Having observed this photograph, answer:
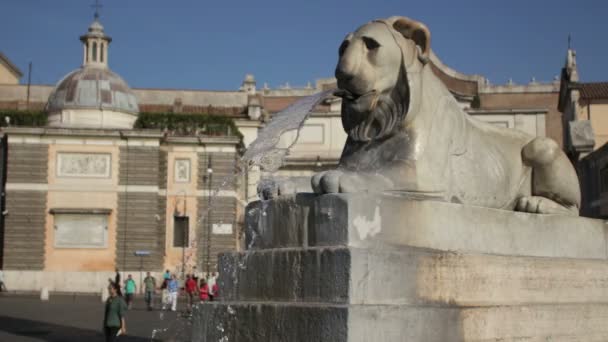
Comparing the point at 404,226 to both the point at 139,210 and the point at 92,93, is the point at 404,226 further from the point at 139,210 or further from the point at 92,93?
the point at 92,93

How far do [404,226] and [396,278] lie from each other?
1.34ft

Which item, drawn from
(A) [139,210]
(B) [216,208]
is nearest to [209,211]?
(B) [216,208]

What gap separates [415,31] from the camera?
259 inches

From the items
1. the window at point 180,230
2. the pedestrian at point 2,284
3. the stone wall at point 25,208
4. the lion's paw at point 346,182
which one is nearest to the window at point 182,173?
the window at point 180,230

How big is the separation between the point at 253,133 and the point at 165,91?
9749mm

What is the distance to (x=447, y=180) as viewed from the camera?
6352 millimetres

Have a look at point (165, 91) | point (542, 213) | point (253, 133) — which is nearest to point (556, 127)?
point (253, 133)

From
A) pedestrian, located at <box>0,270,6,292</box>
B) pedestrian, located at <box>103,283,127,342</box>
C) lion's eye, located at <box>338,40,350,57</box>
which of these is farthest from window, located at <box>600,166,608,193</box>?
pedestrian, located at <box>0,270,6,292</box>

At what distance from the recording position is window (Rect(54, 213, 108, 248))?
4288cm

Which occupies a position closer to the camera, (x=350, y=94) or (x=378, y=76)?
(x=378, y=76)

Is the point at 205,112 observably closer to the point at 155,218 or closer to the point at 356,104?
the point at 155,218

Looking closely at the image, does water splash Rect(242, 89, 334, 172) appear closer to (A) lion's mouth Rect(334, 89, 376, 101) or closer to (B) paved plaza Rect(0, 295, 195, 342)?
(A) lion's mouth Rect(334, 89, 376, 101)

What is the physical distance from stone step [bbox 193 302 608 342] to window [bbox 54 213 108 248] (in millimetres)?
37735

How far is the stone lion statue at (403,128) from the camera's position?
6.11 metres
